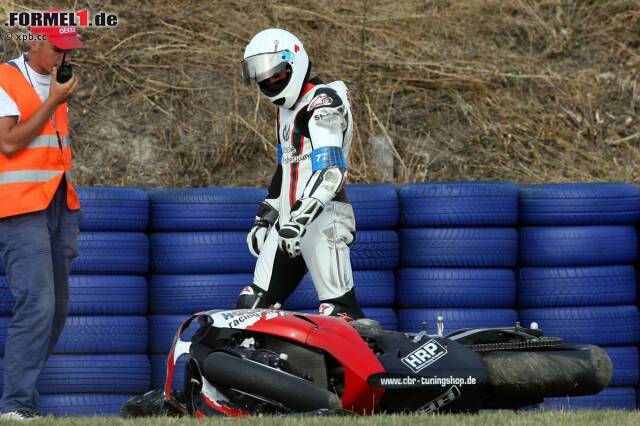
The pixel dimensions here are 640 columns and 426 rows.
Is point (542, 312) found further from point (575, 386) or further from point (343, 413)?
point (343, 413)

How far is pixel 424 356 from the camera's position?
20.3ft

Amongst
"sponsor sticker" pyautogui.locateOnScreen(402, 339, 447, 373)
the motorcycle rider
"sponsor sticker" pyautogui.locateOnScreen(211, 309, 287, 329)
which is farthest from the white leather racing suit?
"sponsor sticker" pyautogui.locateOnScreen(402, 339, 447, 373)

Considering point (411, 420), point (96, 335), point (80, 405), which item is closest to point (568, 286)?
point (96, 335)

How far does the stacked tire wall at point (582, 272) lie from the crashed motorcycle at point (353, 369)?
2732mm

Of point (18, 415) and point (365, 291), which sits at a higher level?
point (365, 291)

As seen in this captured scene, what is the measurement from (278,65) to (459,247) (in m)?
2.26

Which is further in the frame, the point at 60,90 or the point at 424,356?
the point at 60,90

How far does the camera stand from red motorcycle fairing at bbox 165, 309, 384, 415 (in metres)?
6.06

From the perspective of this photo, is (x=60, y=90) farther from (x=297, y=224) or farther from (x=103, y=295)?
(x=103, y=295)

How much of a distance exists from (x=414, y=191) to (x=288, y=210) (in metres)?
1.97

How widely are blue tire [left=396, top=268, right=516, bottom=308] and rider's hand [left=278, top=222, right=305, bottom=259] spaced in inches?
86.2

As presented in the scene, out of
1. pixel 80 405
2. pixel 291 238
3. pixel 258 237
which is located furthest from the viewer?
pixel 80 405

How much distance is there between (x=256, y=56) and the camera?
748cm

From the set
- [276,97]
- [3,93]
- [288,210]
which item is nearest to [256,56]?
[276,97]
